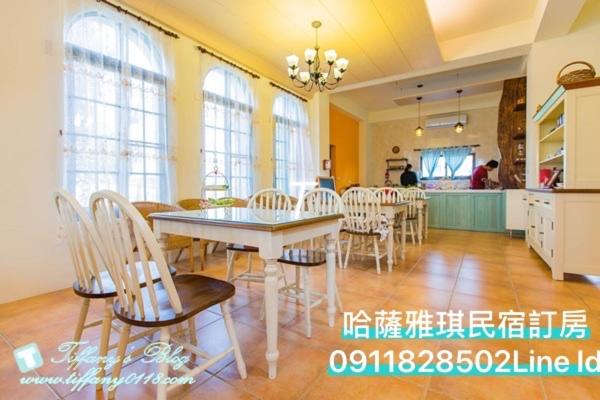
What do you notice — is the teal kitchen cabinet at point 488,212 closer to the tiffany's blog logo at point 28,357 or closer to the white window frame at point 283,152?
the white window frame at point 283,152

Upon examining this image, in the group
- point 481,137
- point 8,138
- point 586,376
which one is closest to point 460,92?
point 481,137

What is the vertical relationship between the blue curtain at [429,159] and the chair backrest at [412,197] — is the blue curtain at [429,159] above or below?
above

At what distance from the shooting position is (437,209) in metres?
6.34

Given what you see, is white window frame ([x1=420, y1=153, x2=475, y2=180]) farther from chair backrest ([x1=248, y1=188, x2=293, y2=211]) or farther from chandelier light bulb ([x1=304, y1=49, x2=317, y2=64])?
chair backrest ([x1=248, y1=188, x2=293, y2=211])

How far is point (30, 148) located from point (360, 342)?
119 inches

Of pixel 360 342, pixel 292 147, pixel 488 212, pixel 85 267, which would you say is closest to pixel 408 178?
pixel 488 212

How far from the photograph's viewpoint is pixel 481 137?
272 inches

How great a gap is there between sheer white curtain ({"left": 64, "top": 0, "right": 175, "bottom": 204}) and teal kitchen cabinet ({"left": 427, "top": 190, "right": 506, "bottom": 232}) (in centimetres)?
550

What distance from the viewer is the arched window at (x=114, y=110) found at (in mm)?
2623

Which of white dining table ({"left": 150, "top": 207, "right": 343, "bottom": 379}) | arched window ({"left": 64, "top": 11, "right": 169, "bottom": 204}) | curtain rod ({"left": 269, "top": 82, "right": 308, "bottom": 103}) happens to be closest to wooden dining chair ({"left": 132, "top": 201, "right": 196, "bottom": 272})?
arched window ({"left": 64, "top": 11, "right": 169, "bottom": 204})

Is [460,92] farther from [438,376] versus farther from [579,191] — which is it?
[438,376]

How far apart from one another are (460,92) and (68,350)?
25.4 feet

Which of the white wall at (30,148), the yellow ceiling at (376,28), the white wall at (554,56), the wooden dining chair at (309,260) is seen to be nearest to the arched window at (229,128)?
the yellow ceiling at (376,28)

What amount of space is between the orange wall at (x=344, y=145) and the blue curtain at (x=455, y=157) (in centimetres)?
238
